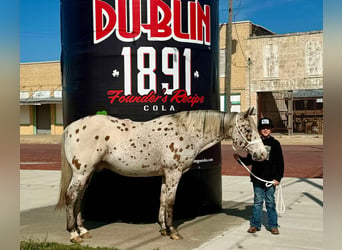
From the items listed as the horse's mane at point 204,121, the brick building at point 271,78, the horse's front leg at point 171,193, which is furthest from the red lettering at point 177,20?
the brick building at point 271,78

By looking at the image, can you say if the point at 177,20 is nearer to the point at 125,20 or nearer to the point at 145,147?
the point at 125,20

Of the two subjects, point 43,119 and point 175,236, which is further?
point 43,119

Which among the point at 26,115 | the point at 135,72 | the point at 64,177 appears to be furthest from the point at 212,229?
the point at 26,115

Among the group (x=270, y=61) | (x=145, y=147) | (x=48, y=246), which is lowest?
(x=48, y=246)

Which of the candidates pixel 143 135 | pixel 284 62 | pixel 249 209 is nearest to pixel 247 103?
pixel 284 62

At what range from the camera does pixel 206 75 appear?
7.13 metres

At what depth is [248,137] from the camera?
5859mm

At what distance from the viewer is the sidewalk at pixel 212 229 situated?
17.9 feet

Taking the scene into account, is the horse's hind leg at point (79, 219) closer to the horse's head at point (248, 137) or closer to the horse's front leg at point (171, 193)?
the horse's front leg at point (171, 193)

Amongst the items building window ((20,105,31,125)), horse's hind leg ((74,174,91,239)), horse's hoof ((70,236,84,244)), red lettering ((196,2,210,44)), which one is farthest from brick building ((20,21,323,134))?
horse's hoof ((70,236,84,244))

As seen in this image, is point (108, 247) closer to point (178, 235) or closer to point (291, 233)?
point (178, 235)

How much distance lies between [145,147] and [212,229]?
172cm

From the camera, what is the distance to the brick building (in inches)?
1308

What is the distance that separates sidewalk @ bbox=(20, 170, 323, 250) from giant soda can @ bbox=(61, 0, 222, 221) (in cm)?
47
